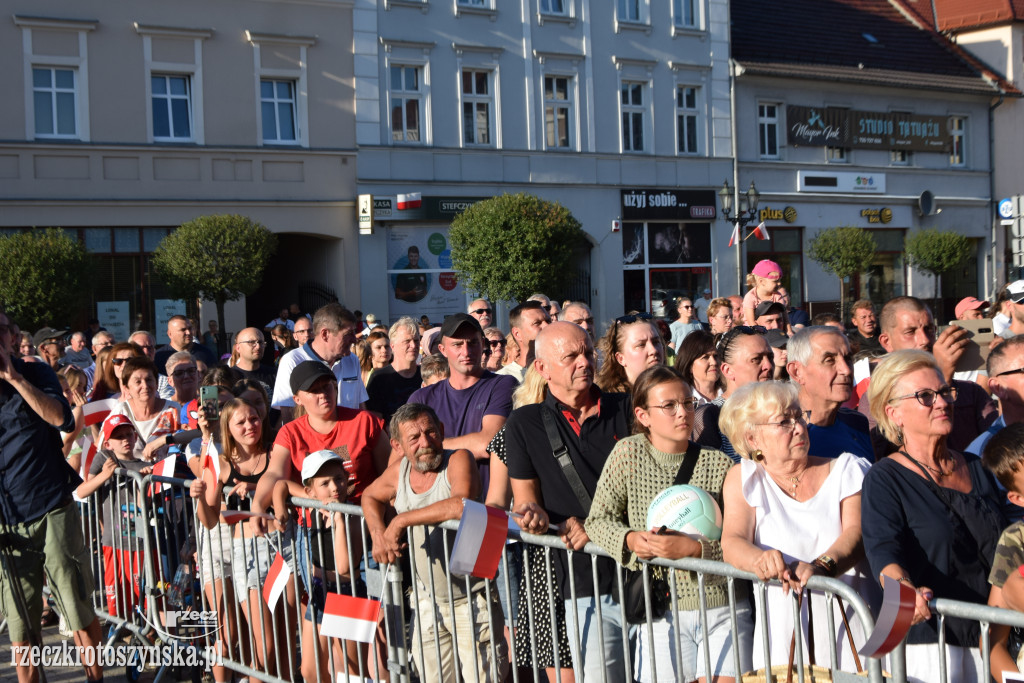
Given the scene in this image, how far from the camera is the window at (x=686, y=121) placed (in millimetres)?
29812

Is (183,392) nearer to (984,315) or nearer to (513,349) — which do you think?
(513,349)

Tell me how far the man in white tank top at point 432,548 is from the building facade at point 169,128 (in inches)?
720

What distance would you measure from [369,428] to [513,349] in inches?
96.4

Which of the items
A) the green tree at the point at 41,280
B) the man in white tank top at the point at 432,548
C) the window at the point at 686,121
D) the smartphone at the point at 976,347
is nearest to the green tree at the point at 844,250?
the window at the point at 686,121

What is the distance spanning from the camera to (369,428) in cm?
592

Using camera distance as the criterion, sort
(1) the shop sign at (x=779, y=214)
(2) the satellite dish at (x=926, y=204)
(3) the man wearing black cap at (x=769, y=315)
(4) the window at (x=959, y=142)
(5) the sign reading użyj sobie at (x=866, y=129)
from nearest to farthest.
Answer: (3) the man wearing black cap at (x=769, y=315)
(1) the shop sign at (x=779, y=214)
(5) the sign reading użyj sobie at (x=866, y=129)
(2) the satellite dish at (x=926, y=204)
(4) the window at (x=959, y=142)

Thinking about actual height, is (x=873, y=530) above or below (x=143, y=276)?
below

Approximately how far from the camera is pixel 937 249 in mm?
31391

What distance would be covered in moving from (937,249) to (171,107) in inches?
853

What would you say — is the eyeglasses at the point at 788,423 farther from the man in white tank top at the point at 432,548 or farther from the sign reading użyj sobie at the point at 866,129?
the sign reading użyj sobie at the point at 866,129

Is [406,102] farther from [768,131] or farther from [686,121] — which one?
[768,131]

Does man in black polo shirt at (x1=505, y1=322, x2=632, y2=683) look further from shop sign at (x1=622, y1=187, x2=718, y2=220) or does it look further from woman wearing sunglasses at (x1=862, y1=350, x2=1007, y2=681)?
shop sign at (x1=622, y1=187, x2=718, y2=220)

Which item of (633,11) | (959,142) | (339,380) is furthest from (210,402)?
(959,142)

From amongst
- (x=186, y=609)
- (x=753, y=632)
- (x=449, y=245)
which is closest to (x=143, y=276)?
(x=449, y=245)
